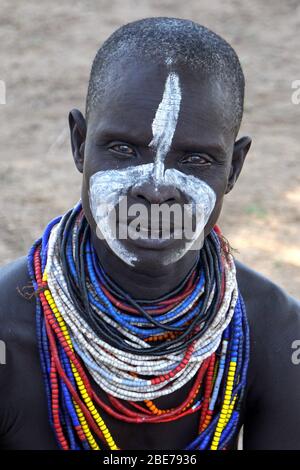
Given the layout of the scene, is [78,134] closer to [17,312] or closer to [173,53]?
[173,53]

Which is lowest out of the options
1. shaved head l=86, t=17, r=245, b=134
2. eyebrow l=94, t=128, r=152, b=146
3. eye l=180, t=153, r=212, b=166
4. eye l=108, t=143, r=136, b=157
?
eye l=180, t=153, r=212, b=166

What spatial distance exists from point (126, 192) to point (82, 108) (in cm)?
458

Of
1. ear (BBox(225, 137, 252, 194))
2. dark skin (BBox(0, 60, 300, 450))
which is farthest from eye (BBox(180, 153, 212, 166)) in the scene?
ear (BBox(225, 137, 252, 194))

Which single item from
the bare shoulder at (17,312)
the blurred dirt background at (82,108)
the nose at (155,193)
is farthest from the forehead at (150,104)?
the blurred dirt background at (82,108)

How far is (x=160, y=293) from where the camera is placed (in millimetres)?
2242

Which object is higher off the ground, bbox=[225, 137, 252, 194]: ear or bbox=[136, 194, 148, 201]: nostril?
bbox=[225, 137, 252, 194]: ear

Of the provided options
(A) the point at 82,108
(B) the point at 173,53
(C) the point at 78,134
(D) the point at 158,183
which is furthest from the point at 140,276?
(A) the point at 82,108

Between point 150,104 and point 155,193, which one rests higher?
point 150,104

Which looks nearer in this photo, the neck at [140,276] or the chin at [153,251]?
the chin at [153,251]

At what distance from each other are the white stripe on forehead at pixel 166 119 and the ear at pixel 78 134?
285 mm

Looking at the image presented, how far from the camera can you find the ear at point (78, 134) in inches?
87.2

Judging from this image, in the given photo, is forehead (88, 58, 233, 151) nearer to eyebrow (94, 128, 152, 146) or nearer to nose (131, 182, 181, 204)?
eyebrow (94, 128, 152, 146)

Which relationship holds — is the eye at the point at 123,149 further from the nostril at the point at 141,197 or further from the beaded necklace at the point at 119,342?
the beaded necklace at the point at 119,342

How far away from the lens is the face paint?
203 centimetres
